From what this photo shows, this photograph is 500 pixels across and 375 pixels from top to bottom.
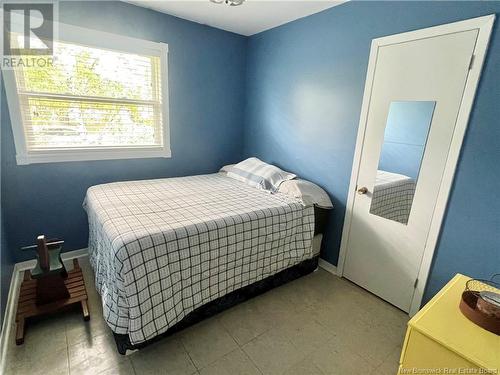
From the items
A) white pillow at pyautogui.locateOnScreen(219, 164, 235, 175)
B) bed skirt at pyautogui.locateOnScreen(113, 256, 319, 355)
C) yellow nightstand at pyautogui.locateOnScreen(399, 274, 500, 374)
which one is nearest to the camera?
yellow nightstand at pyautogui.locateOnScreen(399, 274, 500, 374)

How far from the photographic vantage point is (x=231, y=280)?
5.98 feet

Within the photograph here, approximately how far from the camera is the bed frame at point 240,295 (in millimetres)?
1517

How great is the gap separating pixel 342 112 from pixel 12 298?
3.00 m

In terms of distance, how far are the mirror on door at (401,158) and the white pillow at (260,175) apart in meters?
0.84

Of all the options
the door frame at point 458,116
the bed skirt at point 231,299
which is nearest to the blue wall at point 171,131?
the bed skirt at point 231,299

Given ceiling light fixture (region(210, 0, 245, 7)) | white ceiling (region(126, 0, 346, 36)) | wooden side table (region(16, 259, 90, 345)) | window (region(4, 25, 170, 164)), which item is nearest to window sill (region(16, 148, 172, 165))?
window (region(4, 25, 170, 164))

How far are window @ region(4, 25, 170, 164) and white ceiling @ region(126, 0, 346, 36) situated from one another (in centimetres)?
38

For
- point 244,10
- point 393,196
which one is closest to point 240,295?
point 393,196

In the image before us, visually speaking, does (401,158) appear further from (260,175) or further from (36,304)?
(36,304)

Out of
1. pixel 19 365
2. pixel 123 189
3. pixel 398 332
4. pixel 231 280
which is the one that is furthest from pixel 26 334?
pixel 398 332

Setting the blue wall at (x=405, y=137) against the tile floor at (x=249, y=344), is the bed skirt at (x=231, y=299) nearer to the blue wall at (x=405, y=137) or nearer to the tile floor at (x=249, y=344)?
the tile floor at (x=249, y=344)

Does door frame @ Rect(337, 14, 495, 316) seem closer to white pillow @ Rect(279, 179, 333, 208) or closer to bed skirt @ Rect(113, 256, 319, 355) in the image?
white pillow @ Rect(279, 179, 333, 208)

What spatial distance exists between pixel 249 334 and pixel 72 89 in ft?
8.24

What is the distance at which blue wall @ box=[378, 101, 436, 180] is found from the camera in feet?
5.83
